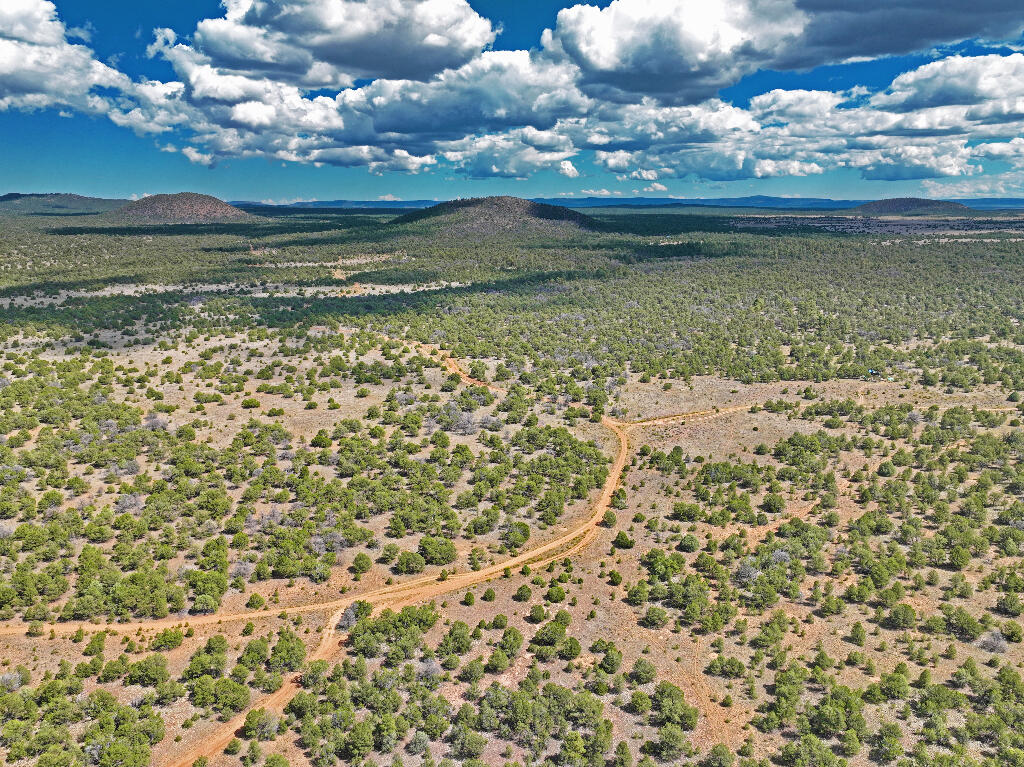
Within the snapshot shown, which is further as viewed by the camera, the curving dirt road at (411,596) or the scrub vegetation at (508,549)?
the scrub vegetation at (508,549)

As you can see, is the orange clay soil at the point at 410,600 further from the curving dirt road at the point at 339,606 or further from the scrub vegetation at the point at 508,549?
the scrub vegetation at the point at 508,549

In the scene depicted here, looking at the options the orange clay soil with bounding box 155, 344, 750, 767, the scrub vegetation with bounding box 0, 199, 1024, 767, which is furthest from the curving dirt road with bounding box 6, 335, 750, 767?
the scrub vegetation with bounding box 0, 199, 1024, 767

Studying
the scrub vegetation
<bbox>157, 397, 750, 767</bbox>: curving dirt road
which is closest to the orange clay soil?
<bbox>157, 397, 750, 767</bbox>: curving dirt road

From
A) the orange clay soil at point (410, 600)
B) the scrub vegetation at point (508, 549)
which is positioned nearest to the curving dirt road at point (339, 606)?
the orange clay soil at point (410, 600)

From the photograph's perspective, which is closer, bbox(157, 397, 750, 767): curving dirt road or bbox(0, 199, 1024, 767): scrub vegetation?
bbox(157, 397, 750, 767): curving dirt road

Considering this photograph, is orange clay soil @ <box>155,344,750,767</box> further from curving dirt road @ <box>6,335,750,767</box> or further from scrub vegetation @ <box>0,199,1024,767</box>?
scrub vegetation @ <box>0,199,1024,767</box>

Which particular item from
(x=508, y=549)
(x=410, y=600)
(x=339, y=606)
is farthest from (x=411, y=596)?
(x=508, y=549)

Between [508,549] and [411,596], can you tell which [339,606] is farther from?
[508,549]

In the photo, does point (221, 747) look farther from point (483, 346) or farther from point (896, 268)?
point (896, 268)

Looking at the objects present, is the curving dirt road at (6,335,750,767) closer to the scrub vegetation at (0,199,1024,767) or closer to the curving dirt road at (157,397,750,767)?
the curving dirt road at (157,397,750,767)

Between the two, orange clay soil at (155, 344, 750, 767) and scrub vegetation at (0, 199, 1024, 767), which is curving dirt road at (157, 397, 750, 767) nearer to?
orange clay soil at (155, 344, 750, 767)

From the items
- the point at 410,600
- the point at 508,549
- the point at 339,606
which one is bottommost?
the point at 410,600

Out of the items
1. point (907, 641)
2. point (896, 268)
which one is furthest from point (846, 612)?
point (896, 268)
